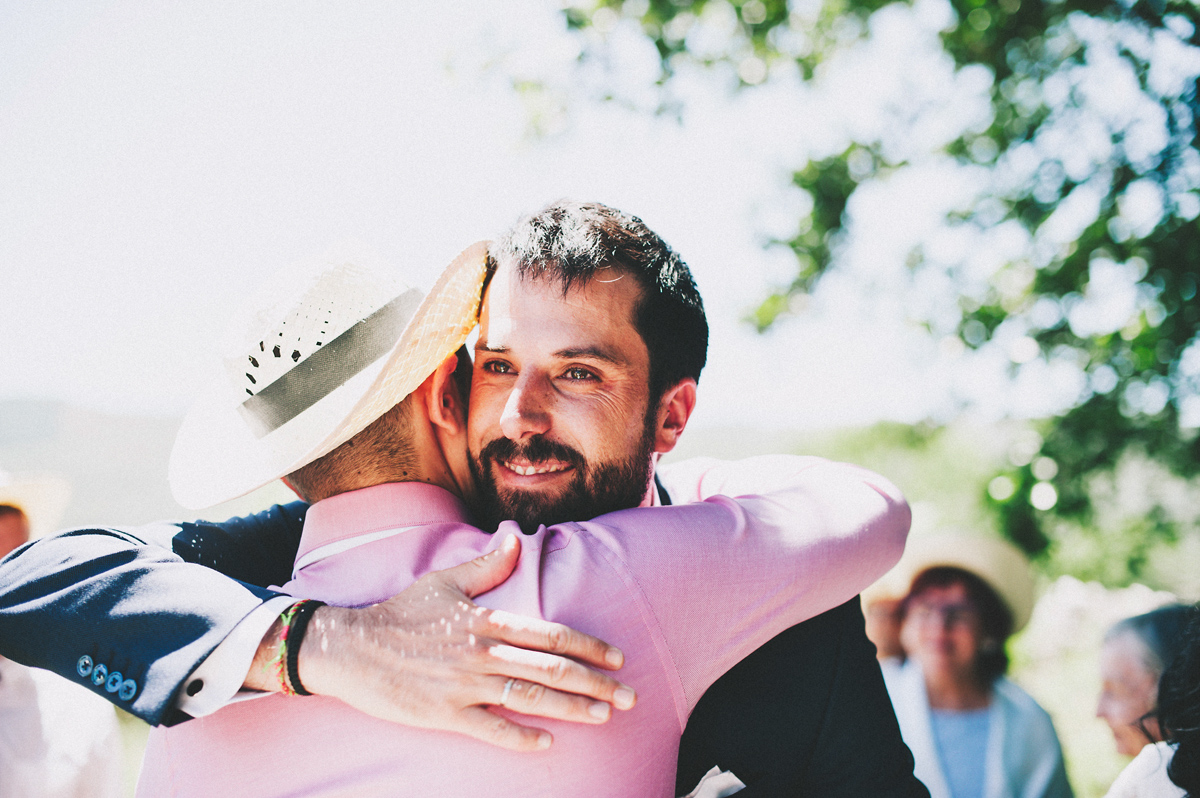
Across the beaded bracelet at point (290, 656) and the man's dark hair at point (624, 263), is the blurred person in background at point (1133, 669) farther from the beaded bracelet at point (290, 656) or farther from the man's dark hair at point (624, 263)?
the beaded bracelet at point (290, 656)

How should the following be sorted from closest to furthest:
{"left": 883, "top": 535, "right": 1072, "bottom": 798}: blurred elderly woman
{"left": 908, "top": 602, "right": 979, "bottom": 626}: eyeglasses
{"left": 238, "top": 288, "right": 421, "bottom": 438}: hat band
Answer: {"left": 238, "top": 288, "right": 421, "bottom": 438}: hat band → {"left": 883, "top": 535, "right": 1072, "bottom": 798}: blurred elderly woman → {"left": 908, "top": 602, "right": 979, "bottom": 626}: eyeglasses

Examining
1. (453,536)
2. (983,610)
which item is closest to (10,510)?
(453,536)

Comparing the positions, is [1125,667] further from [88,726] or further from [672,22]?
[672,22]

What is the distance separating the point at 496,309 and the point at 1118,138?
5.16 m

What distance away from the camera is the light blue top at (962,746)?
12.0 ft

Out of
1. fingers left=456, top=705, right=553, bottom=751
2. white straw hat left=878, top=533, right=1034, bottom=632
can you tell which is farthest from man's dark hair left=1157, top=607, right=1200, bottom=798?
white straw hat left=878, top=533, right=1034, bottom=632

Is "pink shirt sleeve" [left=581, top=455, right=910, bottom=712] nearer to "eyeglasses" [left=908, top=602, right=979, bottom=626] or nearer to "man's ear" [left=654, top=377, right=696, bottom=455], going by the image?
"man's ear" [left=654, top=377, right=696, bottom=455]

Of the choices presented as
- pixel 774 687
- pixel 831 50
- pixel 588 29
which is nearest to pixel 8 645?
pixel 774 687

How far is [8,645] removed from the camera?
154cm

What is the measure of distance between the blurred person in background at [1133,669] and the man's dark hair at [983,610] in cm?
65

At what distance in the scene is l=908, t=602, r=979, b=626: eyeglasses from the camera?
13.8ft

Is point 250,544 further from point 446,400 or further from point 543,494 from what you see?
point 543,494

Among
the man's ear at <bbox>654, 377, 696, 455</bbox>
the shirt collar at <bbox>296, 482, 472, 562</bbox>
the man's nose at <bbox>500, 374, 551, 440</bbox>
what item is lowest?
the shirt collar at <bbox>296, 482, 472, 562</bbox>

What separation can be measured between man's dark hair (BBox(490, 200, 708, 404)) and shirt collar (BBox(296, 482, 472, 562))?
667 mm
